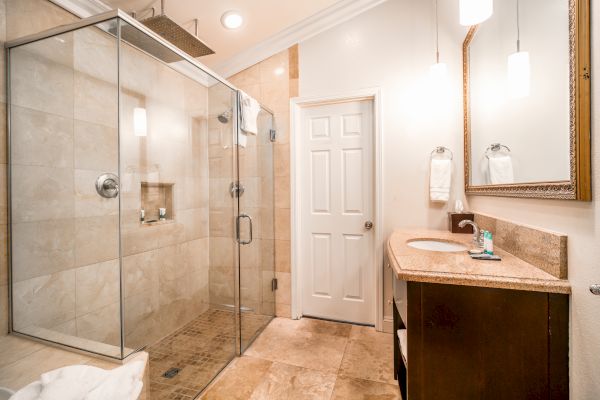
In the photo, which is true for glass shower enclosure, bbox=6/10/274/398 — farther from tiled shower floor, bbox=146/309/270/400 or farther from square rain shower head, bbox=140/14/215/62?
square rain shower head, bbox=140/14/215/62

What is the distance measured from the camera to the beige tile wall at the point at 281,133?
8.48ft

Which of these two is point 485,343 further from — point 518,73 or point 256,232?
point 256,232

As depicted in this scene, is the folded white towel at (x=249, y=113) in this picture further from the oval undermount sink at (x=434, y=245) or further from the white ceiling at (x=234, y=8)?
the oval undermount sink at (x=434, y=245)

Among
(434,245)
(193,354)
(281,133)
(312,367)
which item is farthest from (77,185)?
(434,245)

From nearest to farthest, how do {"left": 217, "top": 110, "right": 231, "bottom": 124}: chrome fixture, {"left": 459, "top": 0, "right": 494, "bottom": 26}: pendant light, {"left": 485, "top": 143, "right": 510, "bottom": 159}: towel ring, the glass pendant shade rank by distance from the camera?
the glass pendant shade < {"left": 459, "top": 0, "right": 494, "bottom": 26}: pendant light < {"left": 485, "top": 143, "right": 510, "bottom": 159}: towel ring < {"left": 217, "top": 110, "right": 231, "bottom": 124}: chrome fixture

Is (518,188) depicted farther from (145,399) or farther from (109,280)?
(109,280)

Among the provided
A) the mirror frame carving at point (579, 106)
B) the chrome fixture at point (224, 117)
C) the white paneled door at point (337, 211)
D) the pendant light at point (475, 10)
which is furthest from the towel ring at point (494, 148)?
the chrome fixture at point (224, 117)

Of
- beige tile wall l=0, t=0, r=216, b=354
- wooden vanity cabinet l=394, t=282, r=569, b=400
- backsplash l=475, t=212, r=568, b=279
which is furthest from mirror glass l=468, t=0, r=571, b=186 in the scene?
beige tile wall l=0, t=0, r=216, b=354

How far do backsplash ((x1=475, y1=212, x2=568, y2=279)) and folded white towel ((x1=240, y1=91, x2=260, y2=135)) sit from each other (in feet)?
6.04

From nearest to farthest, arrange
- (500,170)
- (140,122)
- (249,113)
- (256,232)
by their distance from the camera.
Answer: (500,170) → (140,122) → (249,113) → (256,232)

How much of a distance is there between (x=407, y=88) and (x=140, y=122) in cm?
204

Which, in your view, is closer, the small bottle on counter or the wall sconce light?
the small bottle on counter

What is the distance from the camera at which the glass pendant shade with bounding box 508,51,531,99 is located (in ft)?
4.01

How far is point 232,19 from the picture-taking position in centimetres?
217
